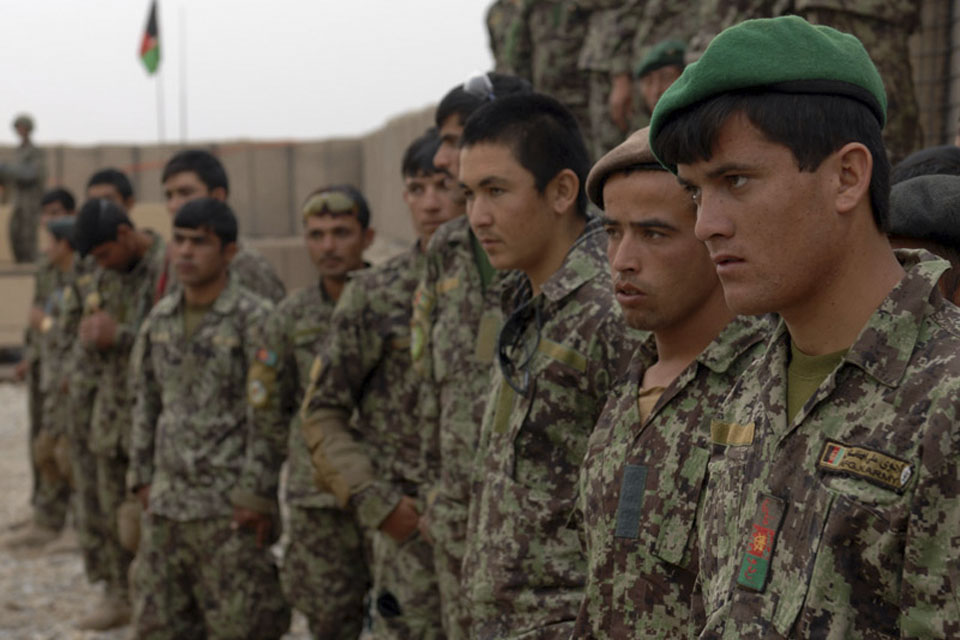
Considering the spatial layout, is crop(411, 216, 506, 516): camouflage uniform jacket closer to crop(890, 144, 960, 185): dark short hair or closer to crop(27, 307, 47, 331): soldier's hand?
crop(890, 144, 960, 185): dark short hair

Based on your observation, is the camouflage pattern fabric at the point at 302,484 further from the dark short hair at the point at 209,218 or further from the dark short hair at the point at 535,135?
the dark short hair at the point at 535,135

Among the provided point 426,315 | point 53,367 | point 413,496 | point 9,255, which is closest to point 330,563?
point 413,496

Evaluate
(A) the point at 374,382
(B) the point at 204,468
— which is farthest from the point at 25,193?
(A) the point at 374,382

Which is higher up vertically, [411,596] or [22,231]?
[22,231]

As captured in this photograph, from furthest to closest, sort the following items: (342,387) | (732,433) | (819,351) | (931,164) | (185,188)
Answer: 1. (185,188)
2. (342,387)
3. (931,164)
4. (732,433)
5. (819,351)

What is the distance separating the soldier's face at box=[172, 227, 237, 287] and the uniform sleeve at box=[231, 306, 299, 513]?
396mm

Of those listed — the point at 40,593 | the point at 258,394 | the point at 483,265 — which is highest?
the point at 483,265

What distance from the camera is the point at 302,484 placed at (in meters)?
4.26

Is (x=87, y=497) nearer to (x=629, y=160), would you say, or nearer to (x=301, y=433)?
(x=301, y=433)

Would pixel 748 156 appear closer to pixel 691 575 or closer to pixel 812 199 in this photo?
pixel 812 199

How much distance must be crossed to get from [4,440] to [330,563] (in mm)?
8626

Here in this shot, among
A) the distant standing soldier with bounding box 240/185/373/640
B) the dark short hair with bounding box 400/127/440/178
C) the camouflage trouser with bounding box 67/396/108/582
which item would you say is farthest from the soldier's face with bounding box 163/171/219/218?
the dark short hair with bounding box 400/127/440/178

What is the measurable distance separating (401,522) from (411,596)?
0.23m

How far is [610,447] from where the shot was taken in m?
2.00
